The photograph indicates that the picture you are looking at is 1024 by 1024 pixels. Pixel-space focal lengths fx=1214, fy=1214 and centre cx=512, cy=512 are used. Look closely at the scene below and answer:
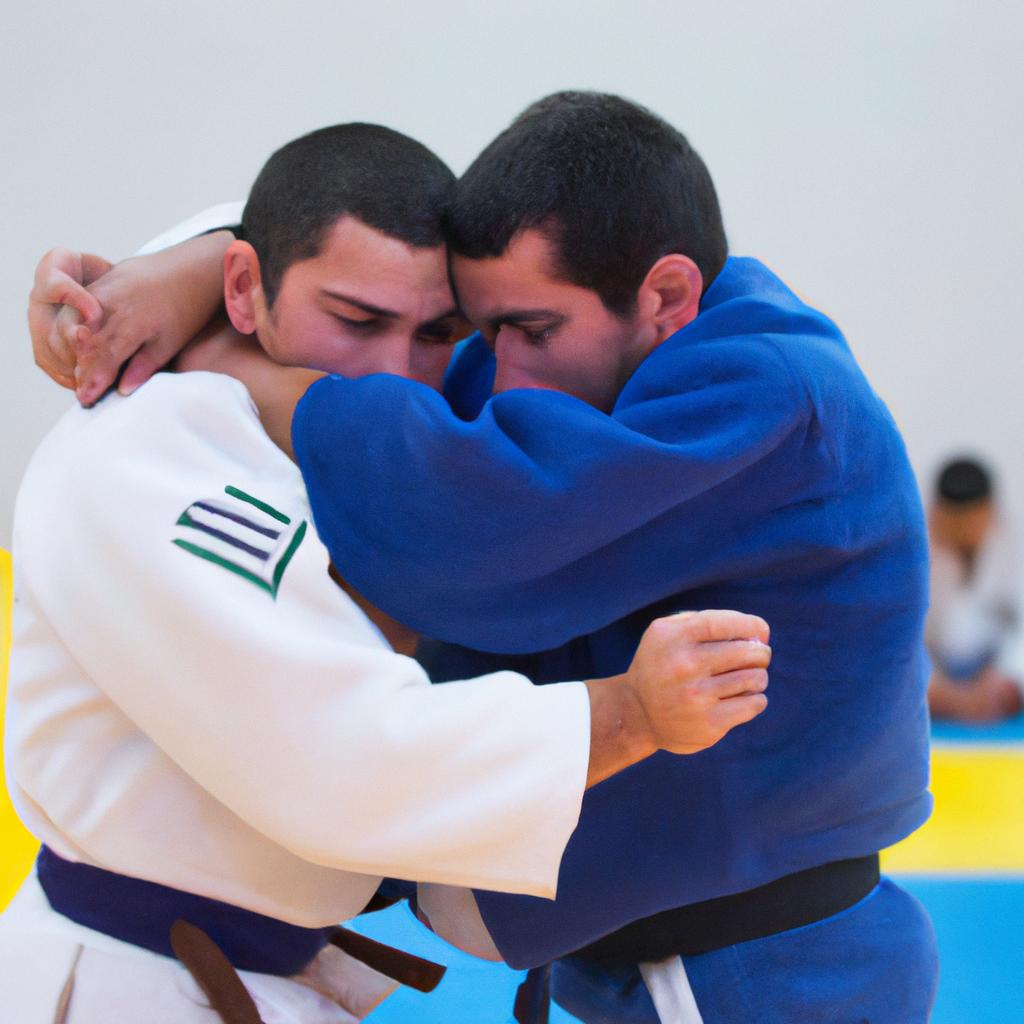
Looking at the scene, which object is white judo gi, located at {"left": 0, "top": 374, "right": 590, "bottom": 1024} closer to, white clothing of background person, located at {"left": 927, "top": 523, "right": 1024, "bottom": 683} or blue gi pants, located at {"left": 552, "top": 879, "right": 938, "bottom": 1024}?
blue gi pants, located at {"left": 552, "top": 879, "right": 938, "bottom": 1024}

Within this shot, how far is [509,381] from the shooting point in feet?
5.63

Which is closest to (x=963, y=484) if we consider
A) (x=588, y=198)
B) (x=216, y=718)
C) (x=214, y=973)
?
(x=588, y=198)

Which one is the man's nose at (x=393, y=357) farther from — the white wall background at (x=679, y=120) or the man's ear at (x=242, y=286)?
the white wall background at (x=679, y=120)

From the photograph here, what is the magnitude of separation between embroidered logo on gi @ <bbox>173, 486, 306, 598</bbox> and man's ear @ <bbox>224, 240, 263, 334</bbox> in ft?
1.51

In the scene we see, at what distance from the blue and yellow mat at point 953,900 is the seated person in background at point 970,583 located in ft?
1.97

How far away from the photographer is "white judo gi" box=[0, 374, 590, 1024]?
1.31 metres

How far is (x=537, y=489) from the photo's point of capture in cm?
138

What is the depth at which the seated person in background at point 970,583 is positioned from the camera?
17.2 ft

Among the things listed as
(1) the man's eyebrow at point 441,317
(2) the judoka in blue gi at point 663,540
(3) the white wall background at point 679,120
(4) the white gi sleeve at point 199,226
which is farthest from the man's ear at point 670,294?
(3) the white wall background at point 679,120

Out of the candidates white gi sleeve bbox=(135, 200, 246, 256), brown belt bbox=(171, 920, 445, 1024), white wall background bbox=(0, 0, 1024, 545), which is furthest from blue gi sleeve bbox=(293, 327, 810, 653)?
white wall background bbox=(0, 0, 1024, 545)

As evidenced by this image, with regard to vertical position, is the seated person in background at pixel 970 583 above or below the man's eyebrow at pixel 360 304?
below

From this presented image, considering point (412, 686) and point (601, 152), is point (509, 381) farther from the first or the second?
point (412, 686)

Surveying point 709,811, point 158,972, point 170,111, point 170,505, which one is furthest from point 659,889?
point 170,111

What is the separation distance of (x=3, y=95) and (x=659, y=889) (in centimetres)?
469
